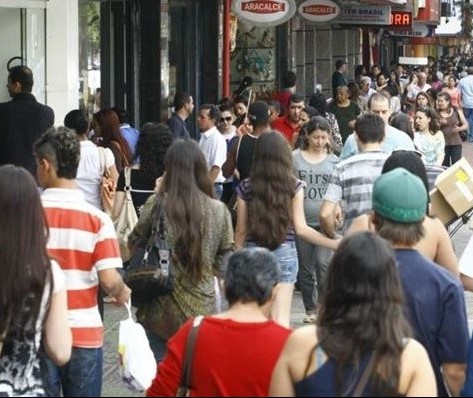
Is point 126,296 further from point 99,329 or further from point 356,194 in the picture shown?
point 356,194

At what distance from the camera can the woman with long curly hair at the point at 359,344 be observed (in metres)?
4.72

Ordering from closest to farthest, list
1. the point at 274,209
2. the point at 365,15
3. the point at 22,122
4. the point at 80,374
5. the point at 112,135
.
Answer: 1. the point at 80,374
2. the point at 274,209
3. the point at 22,122
4. the point at 112,135
5. the point at 365,15

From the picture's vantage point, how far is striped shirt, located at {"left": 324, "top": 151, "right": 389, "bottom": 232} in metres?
10.1

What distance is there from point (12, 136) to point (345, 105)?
26.7ft

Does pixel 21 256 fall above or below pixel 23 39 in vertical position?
below

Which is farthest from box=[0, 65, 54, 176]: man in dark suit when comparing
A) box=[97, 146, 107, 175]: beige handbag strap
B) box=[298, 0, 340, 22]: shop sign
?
box=[298, 0, 340, 22]: shop sign

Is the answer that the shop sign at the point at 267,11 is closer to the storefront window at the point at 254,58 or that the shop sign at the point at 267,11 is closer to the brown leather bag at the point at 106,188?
the storefront window at the point at 254,58

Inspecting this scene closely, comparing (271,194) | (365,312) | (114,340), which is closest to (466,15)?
(114,340)

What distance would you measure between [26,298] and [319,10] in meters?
20.2

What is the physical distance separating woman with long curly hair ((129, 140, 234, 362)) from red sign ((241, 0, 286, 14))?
1280cm

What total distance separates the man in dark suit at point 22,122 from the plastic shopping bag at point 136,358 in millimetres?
5267

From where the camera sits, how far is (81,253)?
22.2ft

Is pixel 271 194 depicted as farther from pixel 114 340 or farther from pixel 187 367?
pixel 187 367

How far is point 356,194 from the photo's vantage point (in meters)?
10.1
